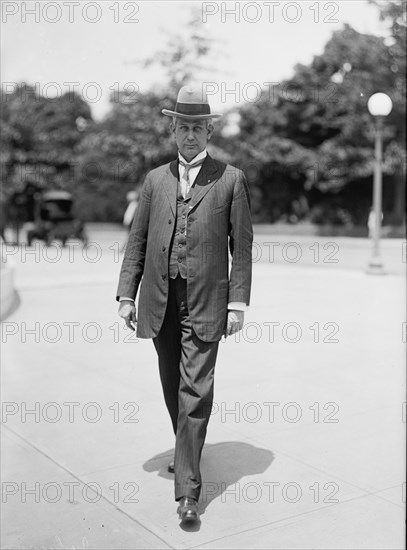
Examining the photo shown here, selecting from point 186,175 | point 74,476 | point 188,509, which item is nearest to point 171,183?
point 186,175

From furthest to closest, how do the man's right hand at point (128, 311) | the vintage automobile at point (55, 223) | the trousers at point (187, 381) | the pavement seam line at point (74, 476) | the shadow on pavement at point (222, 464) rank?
1. the vintage automobile at point (55, 223)
2. the shadow on pavement at point (222, 464)
3. the man's right hand at point (128, 311)
4. the trousers at point (187, 381)
5. the pavement seam line at point (74, 476)

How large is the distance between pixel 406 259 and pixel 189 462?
53.4 feet

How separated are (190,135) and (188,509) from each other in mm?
1662

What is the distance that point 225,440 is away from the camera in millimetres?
4480

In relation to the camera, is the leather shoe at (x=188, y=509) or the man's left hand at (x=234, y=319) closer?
the leather shoe at (x=188, y=509)

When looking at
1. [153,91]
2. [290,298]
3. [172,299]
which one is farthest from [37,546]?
[153,91]

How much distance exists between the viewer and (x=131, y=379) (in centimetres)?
595

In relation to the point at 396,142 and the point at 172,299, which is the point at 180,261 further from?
the point at 396,142

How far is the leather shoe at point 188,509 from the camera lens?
325 cm

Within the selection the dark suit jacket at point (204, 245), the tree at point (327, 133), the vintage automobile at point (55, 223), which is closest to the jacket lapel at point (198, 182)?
the dark suit jacket at point (204, 245)

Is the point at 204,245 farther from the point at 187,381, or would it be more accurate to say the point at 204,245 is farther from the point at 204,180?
the point at 187,381

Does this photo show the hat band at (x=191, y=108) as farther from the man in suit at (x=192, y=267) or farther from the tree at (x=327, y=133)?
the tree at (x=327, y=133)

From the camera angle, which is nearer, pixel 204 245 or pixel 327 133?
pixel 204 245

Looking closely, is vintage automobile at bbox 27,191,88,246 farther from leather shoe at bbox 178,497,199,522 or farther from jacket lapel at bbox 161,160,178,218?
leather shoe at bbox 178,497,199,522
